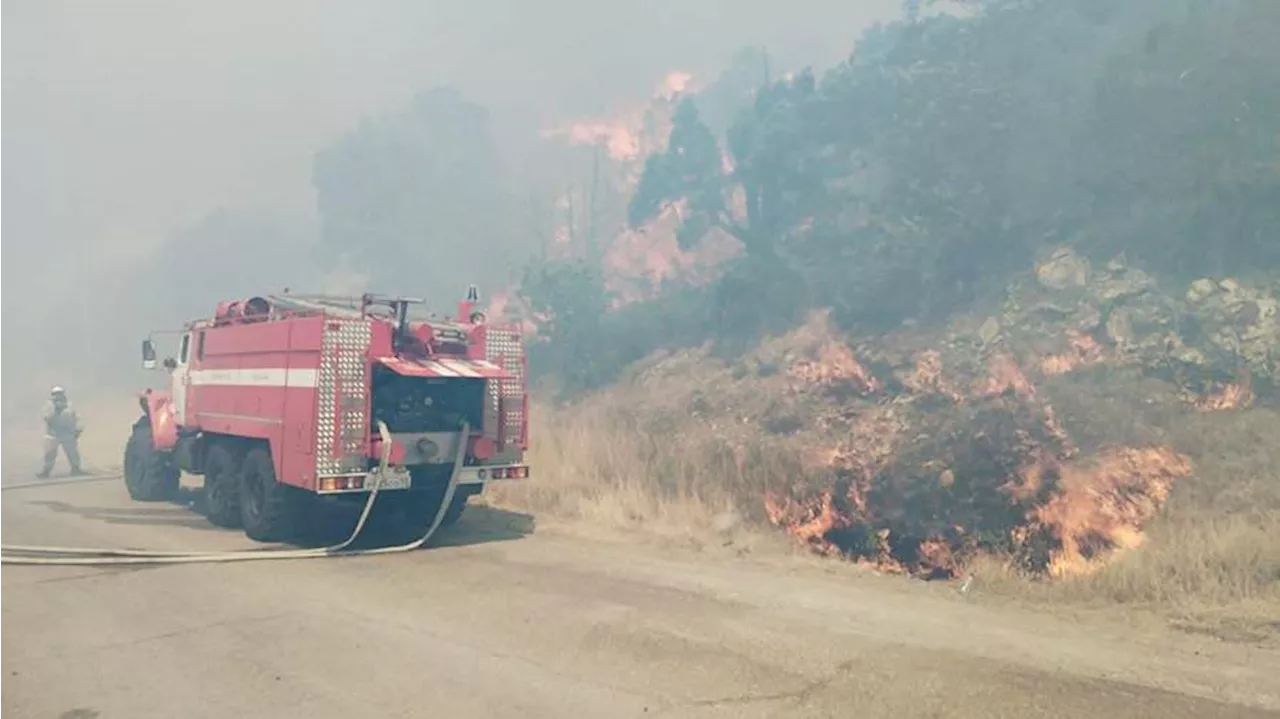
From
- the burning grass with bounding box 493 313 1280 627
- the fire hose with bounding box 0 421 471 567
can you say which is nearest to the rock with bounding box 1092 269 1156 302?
the burning grass with bounding box 493 313 1280 627

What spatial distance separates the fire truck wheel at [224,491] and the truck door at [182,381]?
4.60 feet

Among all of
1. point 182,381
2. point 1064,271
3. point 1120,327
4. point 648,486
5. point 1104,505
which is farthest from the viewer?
point 1064,271

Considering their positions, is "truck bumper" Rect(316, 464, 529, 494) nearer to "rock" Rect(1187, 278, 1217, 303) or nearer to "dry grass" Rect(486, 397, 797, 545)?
"dry grass" Rect(486, 397, 797, 545)

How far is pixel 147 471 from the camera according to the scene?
1394cm

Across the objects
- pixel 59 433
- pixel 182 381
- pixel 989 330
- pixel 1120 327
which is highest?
pixel 989 330

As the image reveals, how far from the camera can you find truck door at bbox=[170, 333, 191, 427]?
41.1 feet

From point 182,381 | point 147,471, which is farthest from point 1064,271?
point 147,471

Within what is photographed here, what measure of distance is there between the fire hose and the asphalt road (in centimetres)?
30

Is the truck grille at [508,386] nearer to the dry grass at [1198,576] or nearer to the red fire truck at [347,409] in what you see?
the red fire truck at [347,409]

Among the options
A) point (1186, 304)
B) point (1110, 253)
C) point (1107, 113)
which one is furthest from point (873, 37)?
point (1186, 304)

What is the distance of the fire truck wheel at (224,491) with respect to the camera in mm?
11078

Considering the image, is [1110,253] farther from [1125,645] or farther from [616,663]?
[616,663]

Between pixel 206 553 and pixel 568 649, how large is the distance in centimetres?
533

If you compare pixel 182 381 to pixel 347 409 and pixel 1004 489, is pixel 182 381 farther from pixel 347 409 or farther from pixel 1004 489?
pixel 1004 489
